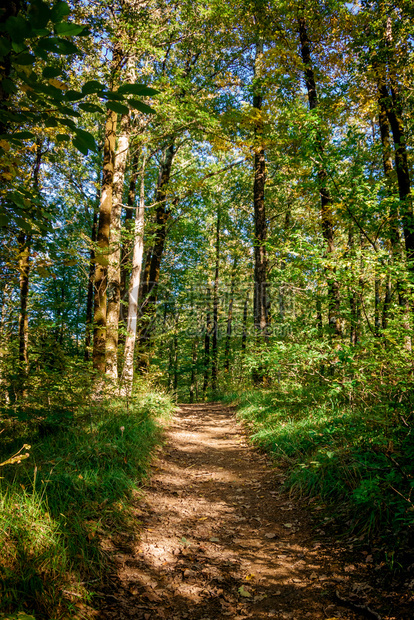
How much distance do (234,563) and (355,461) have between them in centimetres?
158

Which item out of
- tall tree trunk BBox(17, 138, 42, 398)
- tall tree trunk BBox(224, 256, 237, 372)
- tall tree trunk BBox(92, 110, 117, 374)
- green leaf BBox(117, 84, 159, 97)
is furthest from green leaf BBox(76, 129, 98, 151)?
tall tree trunk BBox(224, 256, 237, 372)

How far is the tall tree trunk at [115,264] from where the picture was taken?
7.32 m

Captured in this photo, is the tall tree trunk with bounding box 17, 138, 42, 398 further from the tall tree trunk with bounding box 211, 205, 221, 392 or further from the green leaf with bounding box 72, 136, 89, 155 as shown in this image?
the tall tree trunk with bounding box 211, 205, 221, 392

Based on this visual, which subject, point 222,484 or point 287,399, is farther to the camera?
point 287,399

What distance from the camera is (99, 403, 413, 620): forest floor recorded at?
87.5 inches

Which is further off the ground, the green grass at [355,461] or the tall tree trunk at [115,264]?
the tall tree trunk at [115,264]

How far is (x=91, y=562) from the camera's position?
2.37 m

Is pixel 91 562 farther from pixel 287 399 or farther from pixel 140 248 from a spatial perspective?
pixel 140 248

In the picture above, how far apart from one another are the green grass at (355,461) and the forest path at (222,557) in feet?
1.22

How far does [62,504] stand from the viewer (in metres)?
2.60

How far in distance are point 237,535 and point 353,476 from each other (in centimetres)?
139

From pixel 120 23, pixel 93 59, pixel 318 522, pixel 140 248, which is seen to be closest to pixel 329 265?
pixel 318 522

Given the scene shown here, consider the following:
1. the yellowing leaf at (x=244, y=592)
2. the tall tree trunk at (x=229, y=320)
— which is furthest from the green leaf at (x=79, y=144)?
the tall tree trunk at (x=229, y=320)

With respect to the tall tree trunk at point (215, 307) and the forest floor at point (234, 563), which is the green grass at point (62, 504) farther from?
the tall tree trunk at point (215, 307)
